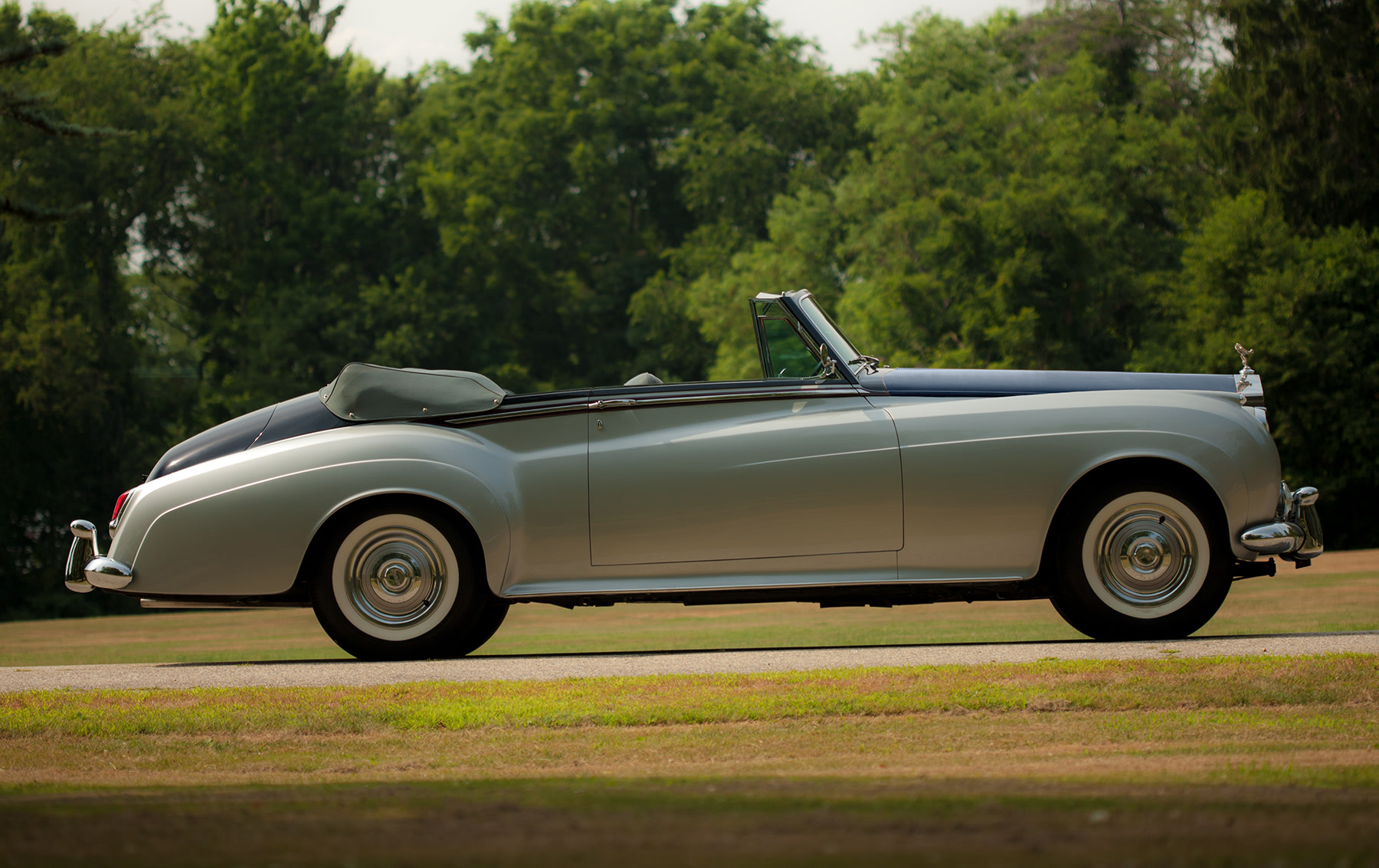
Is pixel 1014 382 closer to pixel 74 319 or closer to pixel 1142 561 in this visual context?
pixel 1142 561

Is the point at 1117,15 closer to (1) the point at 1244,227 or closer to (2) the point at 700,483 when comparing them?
(1) the point at 1244,227

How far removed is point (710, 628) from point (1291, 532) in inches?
333

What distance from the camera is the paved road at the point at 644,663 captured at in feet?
20.9

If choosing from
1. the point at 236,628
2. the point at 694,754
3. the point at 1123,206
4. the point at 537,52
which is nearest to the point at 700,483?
the point at 694,754

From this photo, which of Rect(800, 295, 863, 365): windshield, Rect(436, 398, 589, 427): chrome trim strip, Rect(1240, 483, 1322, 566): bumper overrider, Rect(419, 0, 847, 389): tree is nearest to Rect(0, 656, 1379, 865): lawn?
Rect(1240, 483, 1322, 566): bumper overrider

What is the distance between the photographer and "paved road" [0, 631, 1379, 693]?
6.36 meters

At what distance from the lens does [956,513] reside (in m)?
6.86

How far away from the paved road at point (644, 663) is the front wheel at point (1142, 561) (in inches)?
7.1

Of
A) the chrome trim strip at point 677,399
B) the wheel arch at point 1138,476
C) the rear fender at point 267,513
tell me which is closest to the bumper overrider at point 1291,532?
the wheel arch at point 1138,476

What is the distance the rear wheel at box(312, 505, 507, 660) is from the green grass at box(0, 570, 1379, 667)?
2.33 meters

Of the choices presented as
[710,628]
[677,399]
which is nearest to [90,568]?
[677,399]

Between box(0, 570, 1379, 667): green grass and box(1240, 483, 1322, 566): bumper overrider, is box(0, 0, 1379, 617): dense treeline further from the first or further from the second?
A: box(1240, 483, 1322, 566): bumper overrider

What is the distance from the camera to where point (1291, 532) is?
682 cm

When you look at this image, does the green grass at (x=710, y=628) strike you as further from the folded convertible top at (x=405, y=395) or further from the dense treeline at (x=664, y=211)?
the dense treeline at (x=664, y=211)
